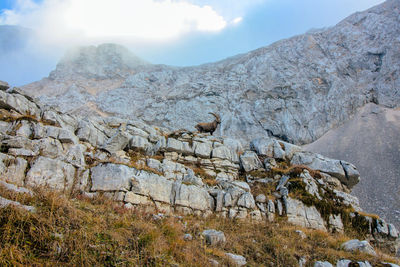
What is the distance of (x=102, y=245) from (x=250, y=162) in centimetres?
1436

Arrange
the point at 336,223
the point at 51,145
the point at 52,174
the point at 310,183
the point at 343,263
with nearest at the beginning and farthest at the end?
the point at 343,263 < the point at 52,174 < the point at 336,223 < the point at 51,145 < the point at 310,183

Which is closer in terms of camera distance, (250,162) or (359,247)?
(359,247)

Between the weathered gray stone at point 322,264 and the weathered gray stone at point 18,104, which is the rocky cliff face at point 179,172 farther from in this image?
the weathered gray stone at point 322,264

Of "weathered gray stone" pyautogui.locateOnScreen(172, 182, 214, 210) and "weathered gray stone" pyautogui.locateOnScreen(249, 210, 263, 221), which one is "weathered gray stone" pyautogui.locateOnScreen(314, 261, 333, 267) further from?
"weathered gray stone" pyautogui.locateOnScreen(172, 182, 214, 210)

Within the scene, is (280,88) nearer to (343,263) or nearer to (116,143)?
(116,143)

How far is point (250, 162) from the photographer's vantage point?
17531 mm

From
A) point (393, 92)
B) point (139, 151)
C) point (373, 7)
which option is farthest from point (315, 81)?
point (139, 151)

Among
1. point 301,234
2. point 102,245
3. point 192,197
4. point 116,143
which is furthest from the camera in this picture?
point 116,143

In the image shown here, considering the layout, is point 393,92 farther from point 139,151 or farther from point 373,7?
point 139,151

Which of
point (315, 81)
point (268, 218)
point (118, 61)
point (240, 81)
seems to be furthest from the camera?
point (118, 61)

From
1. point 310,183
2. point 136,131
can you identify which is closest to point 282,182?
point 310,183

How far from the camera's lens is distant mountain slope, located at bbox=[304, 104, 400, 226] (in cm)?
3509

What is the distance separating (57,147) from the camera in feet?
42.7

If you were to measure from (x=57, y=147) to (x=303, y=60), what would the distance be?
64.9 meters
